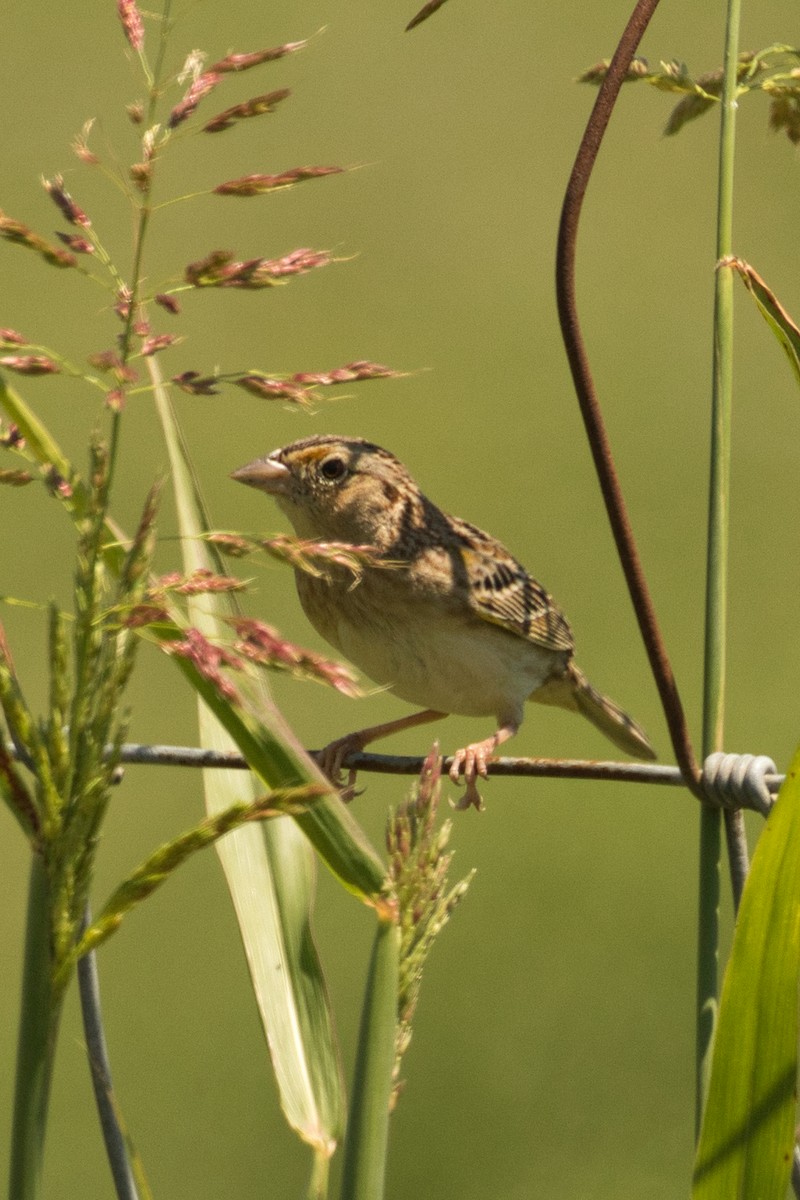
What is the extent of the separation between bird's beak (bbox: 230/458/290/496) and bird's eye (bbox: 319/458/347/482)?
6 cm

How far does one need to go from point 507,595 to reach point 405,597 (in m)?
0.19

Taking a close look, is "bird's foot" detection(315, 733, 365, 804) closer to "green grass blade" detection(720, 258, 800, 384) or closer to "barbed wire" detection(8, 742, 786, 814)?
"barbed wire" detection(8, 742, 786, 814)

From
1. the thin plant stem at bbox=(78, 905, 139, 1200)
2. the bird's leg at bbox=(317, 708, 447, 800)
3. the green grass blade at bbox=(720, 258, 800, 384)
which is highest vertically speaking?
the green grass blade at bbox=(720, 258, 800, 384)

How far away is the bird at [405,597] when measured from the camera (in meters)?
2.07

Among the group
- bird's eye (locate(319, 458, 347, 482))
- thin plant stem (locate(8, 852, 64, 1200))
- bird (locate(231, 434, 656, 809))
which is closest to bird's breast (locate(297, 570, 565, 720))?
bird (locate(231, 434, 656, 809))

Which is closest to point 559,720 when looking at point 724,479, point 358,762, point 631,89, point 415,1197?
point 415,1197

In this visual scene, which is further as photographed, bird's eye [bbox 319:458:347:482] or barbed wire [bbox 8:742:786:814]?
bird's eye [bbox 319:458:347:482]

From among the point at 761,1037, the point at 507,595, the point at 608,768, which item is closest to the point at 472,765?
the point at 507,595

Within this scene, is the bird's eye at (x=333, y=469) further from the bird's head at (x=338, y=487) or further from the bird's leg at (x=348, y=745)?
the bird's leg at (x=348, y=745)

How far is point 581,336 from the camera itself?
866 millimetres

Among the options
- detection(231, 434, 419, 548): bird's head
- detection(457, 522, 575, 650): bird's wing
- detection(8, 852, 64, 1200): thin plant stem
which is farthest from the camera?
detection(457, 522, 575, 650): bird's wing

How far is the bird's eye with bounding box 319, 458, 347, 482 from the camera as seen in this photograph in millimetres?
2076

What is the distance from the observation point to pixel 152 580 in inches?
28.8

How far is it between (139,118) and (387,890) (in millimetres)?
318
